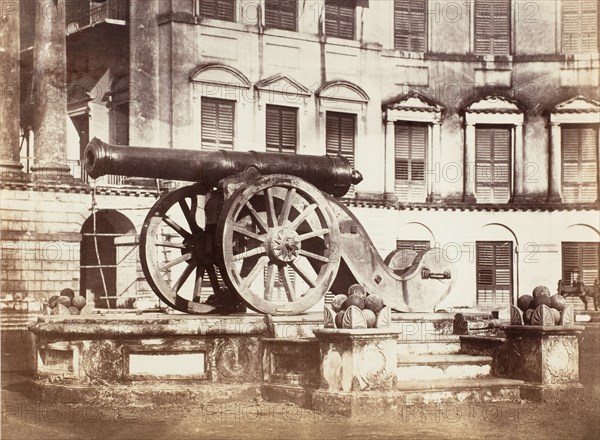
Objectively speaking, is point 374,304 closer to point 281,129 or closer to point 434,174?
point 434,174

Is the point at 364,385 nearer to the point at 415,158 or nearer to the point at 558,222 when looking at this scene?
the point at 558,222

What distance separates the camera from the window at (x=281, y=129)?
21328 millimetres

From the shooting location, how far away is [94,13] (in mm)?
21453

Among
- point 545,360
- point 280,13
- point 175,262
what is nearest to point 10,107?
point 280,13

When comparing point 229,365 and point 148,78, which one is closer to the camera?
point 229,365

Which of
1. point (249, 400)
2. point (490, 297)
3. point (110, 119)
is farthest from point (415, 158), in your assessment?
point (249, 400)

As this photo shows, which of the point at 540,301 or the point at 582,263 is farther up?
the point at 582,263

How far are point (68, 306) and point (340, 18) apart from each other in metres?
11.3

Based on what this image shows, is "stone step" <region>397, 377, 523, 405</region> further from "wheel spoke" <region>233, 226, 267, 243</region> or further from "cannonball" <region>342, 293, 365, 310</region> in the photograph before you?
"wheel spoke" <region>233, 226, 267, 243</region>

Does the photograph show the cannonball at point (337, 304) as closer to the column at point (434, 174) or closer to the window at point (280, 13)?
the column at point (434, 174)

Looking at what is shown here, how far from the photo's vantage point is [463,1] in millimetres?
19328

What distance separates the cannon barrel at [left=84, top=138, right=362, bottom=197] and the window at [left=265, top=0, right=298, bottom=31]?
9.64m

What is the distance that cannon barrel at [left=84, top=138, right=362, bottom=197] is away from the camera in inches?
444

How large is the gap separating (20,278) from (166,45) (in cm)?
631
